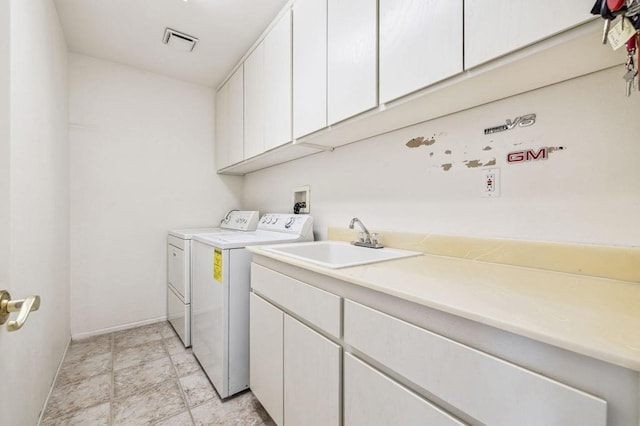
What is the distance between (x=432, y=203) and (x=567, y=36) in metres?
0.75

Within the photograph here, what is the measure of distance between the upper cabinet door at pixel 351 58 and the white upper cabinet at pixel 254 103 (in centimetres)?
82

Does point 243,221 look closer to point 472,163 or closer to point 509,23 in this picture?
point 472,163

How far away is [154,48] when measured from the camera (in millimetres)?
2260

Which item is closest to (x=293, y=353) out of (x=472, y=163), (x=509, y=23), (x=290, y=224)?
(x=290, y=224)

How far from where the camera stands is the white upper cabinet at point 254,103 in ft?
6.66

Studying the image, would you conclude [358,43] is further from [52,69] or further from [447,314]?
[52,69]

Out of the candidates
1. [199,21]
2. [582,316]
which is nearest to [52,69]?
[199,21]

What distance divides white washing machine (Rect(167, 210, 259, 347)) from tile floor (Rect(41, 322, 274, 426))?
0.21 metres

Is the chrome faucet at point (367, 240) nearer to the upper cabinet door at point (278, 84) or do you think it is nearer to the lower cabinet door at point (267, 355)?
the lower cabinet door at point (267, 355)

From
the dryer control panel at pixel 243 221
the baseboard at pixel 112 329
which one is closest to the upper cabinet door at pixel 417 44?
the dryer control panel at pixel 243 221

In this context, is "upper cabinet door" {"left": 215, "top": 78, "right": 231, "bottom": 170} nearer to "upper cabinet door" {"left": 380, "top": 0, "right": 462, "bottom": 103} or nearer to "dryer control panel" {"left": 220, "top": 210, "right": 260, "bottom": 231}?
"dryer control panel" {"left": 220, "top": 210, "right": 260, "bottom": 231}

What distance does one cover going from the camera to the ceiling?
5.88 feet

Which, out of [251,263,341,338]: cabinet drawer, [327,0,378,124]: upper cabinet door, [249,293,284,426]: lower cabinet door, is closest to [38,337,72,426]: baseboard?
[249,293,284,426]: lower cabinet door

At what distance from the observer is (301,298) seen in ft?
3.64
